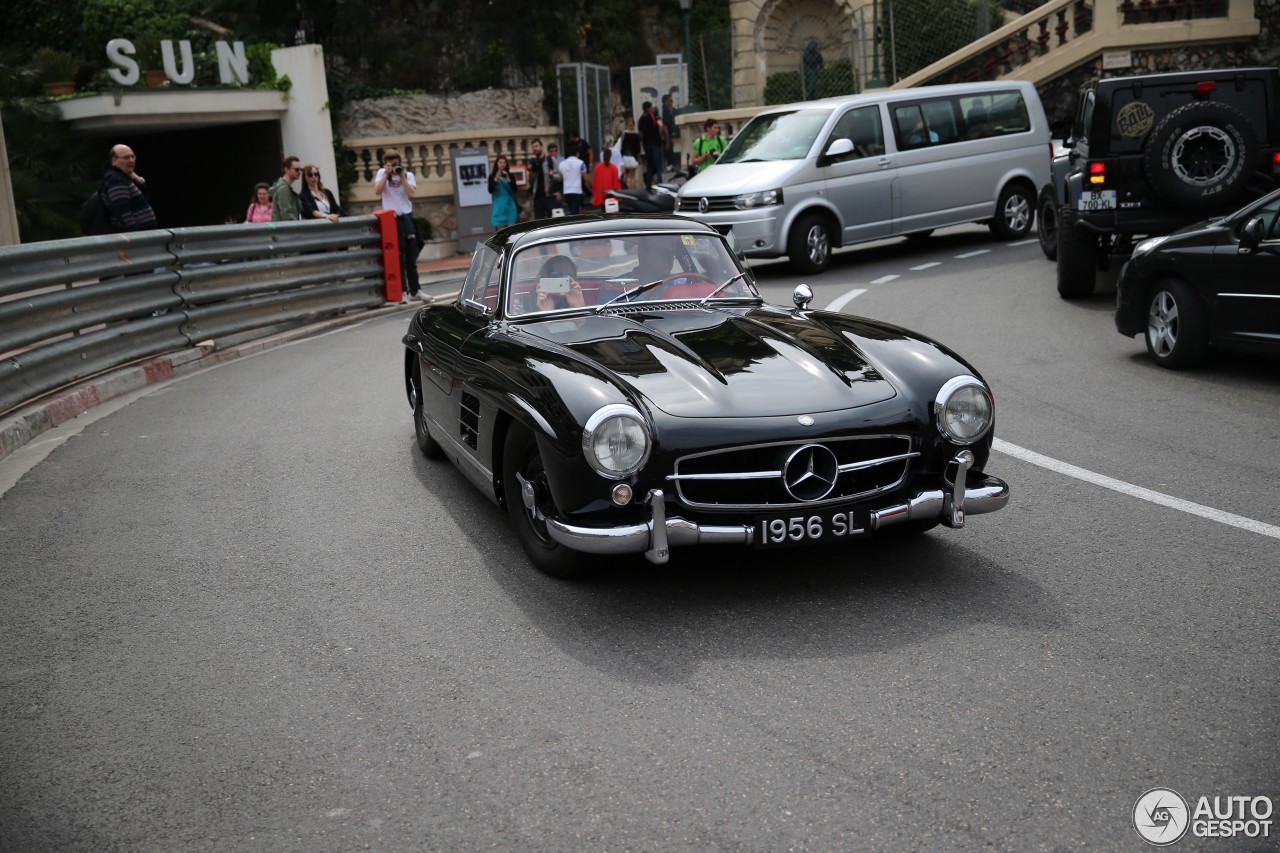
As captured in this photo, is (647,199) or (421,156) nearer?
(647,199)

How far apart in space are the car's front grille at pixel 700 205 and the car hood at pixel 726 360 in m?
9.85

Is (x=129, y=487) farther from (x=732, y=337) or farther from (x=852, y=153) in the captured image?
(x=852, y=153)

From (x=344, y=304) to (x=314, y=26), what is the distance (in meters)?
15.9

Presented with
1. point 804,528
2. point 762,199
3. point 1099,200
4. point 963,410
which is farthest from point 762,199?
point 804,528

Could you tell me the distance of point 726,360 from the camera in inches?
219

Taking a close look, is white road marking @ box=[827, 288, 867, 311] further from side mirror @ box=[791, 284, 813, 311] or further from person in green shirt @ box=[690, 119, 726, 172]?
person in green shirt @ box=[690, 119, 726, 172]

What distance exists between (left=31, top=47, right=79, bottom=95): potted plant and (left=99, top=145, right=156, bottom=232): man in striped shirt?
11985mm

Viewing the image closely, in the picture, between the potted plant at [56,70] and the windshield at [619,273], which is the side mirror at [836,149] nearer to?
the windshield at [619,273]

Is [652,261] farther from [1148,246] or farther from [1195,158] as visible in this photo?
[1195,158]

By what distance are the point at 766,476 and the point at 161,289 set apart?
8.84 m

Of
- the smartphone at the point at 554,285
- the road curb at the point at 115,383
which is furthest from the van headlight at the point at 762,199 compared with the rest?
the smartphone at the point at 554,285

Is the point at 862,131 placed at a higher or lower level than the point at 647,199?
higher

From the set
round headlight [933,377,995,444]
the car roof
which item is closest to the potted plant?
the car roof

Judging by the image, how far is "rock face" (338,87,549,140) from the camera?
26.3 metres
